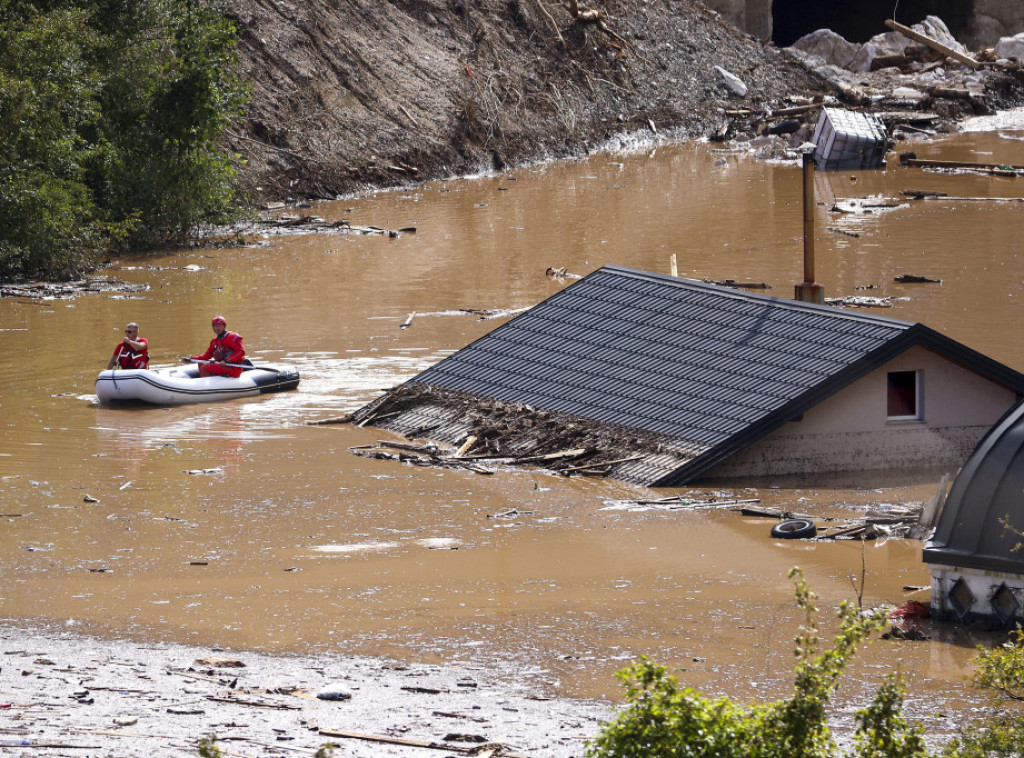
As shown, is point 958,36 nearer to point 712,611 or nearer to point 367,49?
point 367,49

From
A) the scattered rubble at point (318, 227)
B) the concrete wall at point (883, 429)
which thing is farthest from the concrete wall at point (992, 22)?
the concrete wall at point (883, 429)

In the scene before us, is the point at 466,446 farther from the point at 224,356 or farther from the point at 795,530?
the point at 224,356

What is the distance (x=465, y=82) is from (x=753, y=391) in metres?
34.1

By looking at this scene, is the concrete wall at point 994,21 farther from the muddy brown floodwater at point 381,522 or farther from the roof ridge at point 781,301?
the roof ridge at point 781,301

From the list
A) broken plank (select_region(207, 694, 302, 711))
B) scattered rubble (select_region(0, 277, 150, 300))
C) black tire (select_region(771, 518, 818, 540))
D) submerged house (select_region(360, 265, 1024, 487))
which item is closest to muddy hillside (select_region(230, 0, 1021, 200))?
scattered rubble (select_region(0, 277, 150, 300))

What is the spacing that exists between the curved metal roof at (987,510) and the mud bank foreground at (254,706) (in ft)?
10.4

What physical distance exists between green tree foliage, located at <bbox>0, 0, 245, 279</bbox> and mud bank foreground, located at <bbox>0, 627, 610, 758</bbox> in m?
20.0

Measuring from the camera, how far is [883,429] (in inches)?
664

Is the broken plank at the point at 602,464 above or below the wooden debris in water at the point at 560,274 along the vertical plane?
below

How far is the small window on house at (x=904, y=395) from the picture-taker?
16.9 meters

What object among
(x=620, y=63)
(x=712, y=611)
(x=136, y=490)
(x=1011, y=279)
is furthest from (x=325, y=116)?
(x=712, y=611)

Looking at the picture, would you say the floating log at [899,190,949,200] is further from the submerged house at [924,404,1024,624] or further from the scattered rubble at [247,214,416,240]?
the submerged house at [924,404,1024,624]

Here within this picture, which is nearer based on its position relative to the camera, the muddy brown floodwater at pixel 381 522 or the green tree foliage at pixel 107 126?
the muddy brown floodwater at pixel 381 522

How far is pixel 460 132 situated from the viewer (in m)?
47.7
